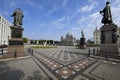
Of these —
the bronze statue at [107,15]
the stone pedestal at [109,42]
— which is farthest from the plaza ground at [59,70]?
the bronze statue at [107,15]

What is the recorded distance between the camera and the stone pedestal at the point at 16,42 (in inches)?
391

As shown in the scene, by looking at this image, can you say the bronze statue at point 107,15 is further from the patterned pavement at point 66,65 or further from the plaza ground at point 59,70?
the plaza ground at point 59,70

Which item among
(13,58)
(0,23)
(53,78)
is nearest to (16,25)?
(13,58)

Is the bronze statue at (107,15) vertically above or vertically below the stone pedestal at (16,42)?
above

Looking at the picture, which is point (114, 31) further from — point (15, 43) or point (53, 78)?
point (15, 43)

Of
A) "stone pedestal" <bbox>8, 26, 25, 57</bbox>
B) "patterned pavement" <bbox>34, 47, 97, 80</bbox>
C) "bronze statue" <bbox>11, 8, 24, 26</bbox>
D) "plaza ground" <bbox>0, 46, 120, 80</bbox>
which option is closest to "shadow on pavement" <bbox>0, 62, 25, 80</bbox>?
"plaza ground" <bbox>0, 46, 120, 80</bbox>

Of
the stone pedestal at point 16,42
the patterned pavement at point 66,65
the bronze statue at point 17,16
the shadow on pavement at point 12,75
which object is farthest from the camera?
the bronze statue at point 17,16

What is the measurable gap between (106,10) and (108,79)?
974 cm

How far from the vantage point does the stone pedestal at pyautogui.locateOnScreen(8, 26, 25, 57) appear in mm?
9922

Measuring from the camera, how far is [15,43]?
1023cm

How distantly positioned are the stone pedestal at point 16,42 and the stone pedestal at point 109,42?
10.3 metres

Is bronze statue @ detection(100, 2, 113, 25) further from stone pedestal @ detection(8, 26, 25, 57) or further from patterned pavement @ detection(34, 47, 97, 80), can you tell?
stone pedestal @ detection(8, 26, 25, 57)

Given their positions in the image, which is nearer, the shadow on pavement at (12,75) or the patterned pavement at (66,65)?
the shadow on pavement at (12,75)

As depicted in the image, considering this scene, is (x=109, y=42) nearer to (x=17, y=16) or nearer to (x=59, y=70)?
(x=59, y=70)
